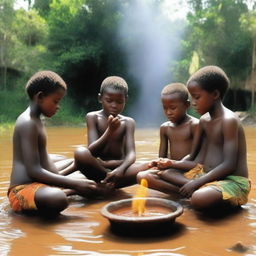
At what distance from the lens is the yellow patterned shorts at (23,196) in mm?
2676

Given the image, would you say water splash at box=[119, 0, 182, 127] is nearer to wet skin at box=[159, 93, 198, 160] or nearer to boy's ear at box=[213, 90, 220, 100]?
wet skin at box=[159, 93, 198, 160]

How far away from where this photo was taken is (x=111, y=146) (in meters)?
3.65

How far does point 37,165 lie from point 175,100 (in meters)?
1.37

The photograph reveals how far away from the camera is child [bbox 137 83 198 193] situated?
10.6 feet

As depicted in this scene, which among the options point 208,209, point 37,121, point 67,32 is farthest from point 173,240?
point 67,32

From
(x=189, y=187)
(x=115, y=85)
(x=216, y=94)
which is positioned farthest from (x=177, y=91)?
(x=189, y=187)

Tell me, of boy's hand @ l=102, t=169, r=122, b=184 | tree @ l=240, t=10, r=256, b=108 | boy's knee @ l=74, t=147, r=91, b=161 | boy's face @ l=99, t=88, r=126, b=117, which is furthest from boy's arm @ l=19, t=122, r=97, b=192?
tree @ l=240, t=10, r=256, b=108

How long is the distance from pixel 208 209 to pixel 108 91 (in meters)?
1.52

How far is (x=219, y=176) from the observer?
2770mm

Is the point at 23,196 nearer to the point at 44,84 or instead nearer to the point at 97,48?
the point at 44,84

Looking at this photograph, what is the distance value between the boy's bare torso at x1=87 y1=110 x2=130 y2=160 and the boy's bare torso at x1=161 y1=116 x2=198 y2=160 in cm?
44

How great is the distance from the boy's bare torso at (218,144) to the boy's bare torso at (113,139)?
898mm

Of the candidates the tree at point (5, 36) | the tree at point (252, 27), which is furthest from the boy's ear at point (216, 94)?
the tree at point (5, 36)

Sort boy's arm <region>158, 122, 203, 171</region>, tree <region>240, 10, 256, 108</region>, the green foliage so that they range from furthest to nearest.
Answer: the green foliage < tree <region>240, 10, 256, 108</region> < boy's arm <region>158, 122, 203, 171</region>
